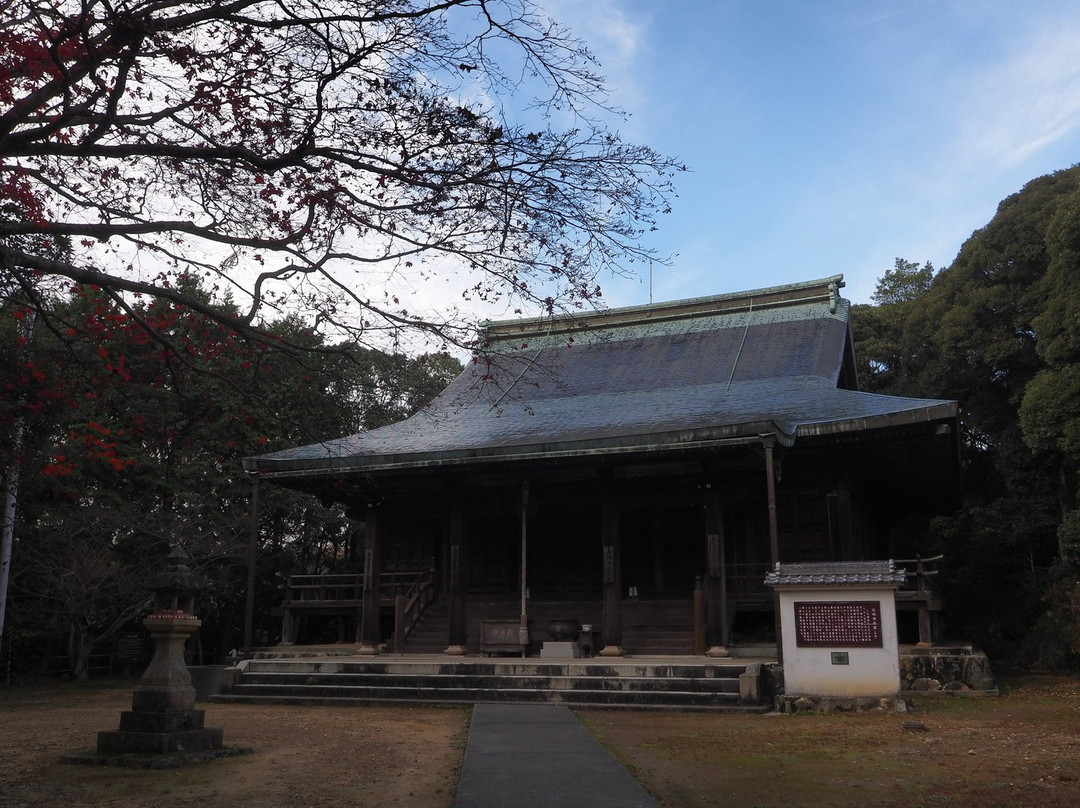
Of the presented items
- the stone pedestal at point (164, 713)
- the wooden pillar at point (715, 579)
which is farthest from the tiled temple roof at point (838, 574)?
the stone pedestal at point (164, 713)

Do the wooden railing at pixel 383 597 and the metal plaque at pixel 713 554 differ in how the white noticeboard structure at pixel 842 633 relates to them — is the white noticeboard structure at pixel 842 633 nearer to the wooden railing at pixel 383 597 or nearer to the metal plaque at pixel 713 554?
the metal plaque at pixel 713 554

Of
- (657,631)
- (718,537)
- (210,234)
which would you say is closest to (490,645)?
(657,631)

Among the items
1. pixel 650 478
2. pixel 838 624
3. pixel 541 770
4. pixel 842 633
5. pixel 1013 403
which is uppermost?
pixel 1013 403

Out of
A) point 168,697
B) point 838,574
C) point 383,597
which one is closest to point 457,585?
point 383,597

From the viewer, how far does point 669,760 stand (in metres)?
7.54

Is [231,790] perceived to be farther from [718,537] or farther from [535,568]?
[535,568]

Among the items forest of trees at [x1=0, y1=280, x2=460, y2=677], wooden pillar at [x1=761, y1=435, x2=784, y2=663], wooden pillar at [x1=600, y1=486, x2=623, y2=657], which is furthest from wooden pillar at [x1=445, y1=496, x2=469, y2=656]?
wooden pillar at [x1=761, y1=435, x2=784, y2=663]

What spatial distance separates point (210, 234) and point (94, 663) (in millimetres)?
21448

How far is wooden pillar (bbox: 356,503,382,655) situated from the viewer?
17328 mm

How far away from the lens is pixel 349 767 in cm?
743

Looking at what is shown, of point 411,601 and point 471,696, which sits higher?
point 411,601

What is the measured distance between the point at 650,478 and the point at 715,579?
2152 millimetres

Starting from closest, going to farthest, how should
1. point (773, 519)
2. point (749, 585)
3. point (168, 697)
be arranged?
point (168, 697), point (773, 519), point (749, 585)

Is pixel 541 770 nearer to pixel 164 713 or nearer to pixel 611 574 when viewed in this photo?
pixel 164 713
